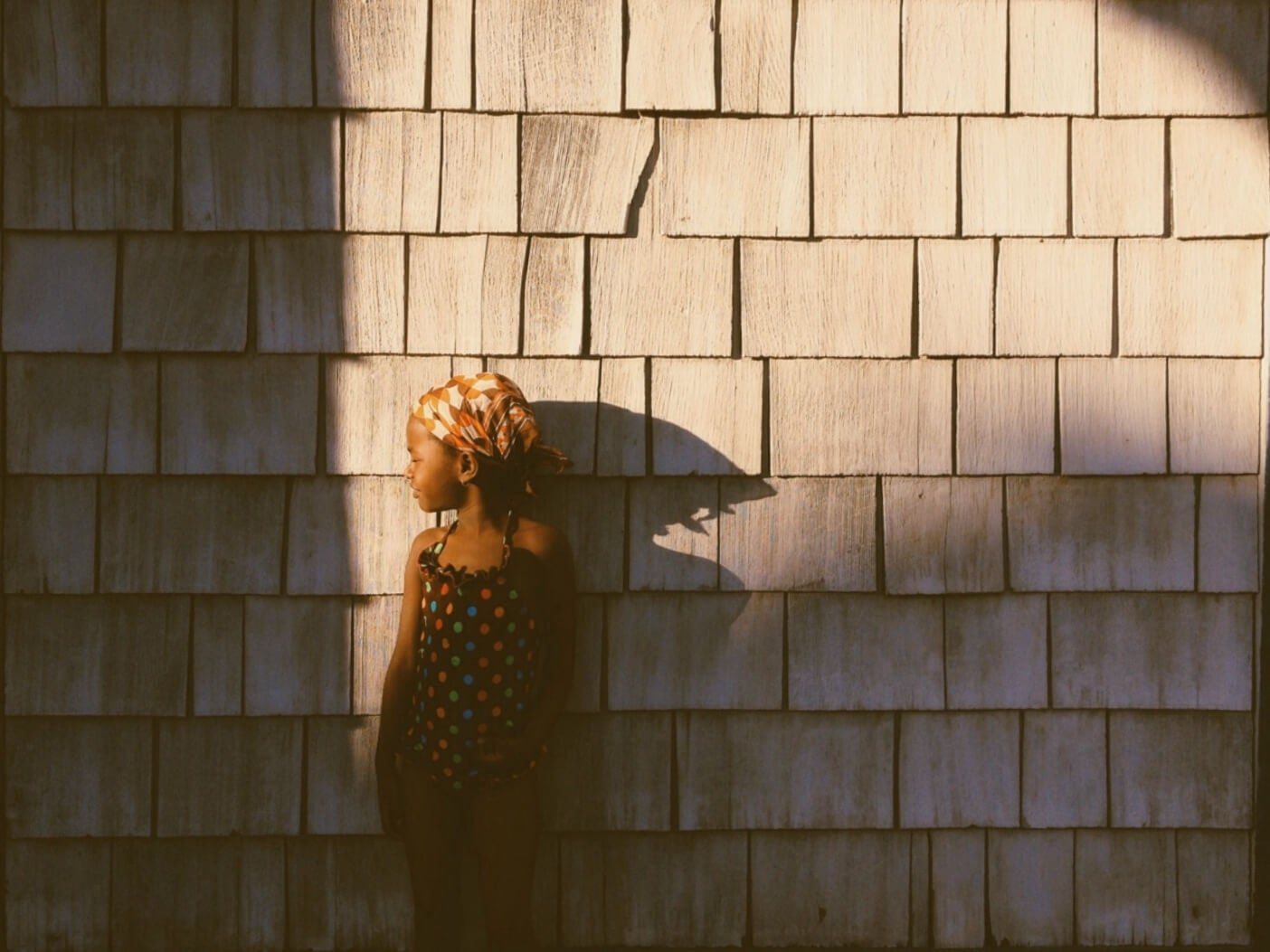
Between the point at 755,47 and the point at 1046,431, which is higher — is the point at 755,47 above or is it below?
above

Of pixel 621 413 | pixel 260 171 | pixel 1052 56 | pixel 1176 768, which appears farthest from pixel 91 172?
pixel 1176 768

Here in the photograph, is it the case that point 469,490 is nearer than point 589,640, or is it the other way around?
point 469,490

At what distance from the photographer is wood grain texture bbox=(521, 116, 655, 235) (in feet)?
9.37

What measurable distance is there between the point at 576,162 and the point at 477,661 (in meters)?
1.19

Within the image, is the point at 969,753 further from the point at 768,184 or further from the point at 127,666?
the point at 127,666

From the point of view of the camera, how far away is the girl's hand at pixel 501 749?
260 centimetres

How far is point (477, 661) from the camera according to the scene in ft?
8.52

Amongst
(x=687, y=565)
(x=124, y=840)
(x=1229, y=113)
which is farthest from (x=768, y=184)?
(x=124, y=840)

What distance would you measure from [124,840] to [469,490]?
1249 millimetres

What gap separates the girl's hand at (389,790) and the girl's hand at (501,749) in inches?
9.3

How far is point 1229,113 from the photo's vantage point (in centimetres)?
287

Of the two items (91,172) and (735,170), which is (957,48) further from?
(91,172)

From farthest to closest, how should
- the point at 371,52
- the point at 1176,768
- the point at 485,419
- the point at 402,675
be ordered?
the point at 1176,768
the point at 371,52
the point at 402,675
the point at 485,419

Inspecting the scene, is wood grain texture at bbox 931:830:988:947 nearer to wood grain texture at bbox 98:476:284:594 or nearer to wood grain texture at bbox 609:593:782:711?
wood grain texture at bbox 609:593:782:711
